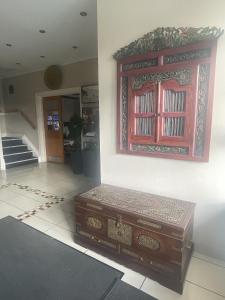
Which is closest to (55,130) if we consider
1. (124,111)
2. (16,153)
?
(16,153)

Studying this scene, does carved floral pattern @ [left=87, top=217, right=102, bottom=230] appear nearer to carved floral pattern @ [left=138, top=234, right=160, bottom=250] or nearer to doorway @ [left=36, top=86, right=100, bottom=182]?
carved floral pattern @ [left=138, top=234, right=160, bottom=250]

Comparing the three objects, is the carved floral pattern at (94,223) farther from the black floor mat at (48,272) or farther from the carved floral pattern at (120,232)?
the black floor mat at (48,272)

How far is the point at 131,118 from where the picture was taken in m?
2.11

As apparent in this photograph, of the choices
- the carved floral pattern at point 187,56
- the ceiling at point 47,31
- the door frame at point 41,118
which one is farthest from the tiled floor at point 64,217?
the ceiling at point 47,31

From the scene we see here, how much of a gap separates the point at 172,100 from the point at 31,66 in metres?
4.96

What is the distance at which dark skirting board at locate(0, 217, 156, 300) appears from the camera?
60.1 inches

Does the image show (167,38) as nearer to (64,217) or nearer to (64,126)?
(64,217)

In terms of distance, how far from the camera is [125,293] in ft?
5.05

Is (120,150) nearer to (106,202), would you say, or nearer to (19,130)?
(106,202)

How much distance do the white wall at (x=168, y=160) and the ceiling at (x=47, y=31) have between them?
796 millimetres

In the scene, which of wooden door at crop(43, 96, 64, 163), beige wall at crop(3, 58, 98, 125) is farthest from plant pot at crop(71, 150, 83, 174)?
beige wall at crop(3, 58, 98, 125)

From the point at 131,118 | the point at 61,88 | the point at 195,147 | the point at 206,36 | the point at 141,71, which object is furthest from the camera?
the point at 61,88

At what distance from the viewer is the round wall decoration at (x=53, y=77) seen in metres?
5.15

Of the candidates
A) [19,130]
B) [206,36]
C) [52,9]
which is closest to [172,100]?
[206,36]
